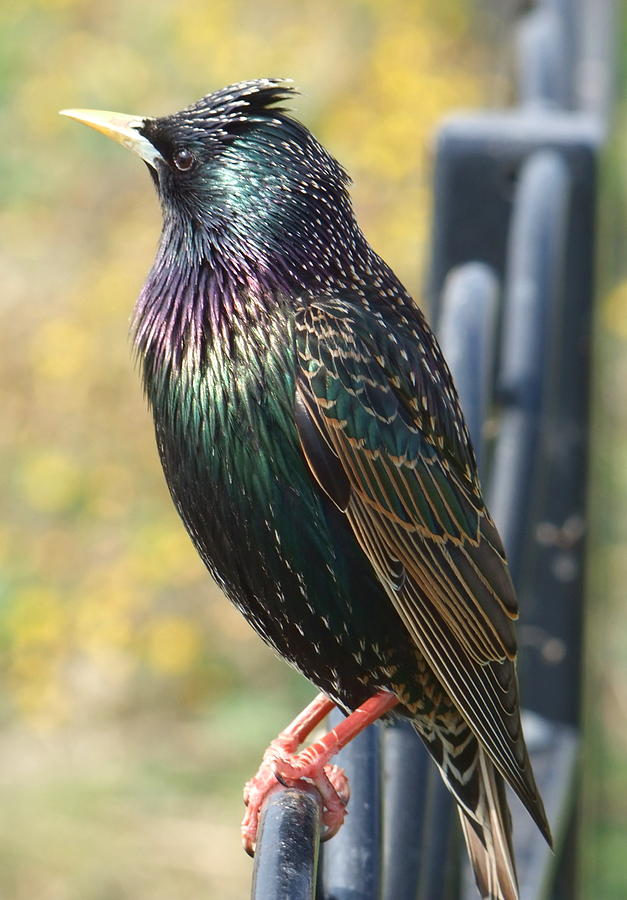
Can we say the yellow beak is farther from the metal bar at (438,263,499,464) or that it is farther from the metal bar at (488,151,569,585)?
the metal bar at (488,151,569,585)

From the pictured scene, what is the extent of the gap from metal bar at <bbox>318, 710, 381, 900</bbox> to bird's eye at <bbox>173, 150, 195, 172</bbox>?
2.54ft

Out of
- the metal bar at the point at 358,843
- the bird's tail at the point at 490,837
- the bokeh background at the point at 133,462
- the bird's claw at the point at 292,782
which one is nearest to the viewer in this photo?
the metal bar at the point at 358,843

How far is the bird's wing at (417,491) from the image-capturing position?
191cm

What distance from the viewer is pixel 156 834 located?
4633 millimetres

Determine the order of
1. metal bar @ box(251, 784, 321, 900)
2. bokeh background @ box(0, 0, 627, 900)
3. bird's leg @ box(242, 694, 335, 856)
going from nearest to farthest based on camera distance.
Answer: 1. metal bar @ box(251, 784, 321, 900)
2. bird's leg @ box(242, 694, 335, 856)
3. bokeh background @ box(0, 0, 627, 900)

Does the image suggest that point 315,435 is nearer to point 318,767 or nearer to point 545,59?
point 318,767

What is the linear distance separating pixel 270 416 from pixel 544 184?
28.7 inches

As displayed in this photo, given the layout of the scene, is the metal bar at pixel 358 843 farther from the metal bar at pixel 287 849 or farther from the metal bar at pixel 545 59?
the metal bar at pixel 545 59

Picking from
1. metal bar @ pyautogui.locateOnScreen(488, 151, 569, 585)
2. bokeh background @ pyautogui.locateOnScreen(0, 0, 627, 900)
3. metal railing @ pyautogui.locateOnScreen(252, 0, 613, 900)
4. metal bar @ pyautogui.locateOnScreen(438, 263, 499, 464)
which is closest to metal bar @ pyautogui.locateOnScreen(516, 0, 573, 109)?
metal railing @ pyautogui.locateOnScreen(252, 0, 613, 900)

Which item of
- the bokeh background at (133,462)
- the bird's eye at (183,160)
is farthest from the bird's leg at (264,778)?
the bokeh background at (133,462)

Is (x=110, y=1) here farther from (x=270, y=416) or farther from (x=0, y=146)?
(x=270, y=416)

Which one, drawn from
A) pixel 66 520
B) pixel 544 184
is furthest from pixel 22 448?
pixel 544 184

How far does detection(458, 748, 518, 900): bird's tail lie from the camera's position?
2119mm

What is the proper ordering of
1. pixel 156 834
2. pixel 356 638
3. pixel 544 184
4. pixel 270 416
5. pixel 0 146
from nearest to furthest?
pixel 270 416, pixel 356 638, pixel 544 184, pixel 156 834, pixel 0 146
